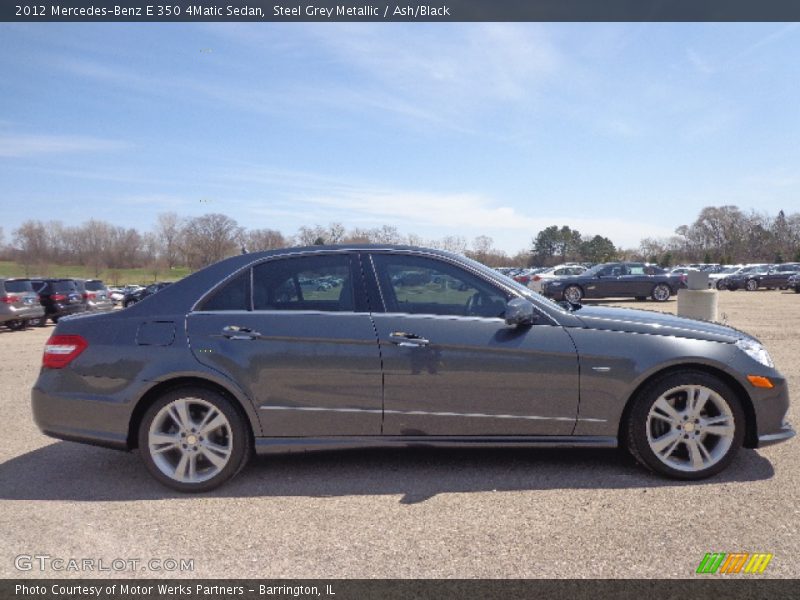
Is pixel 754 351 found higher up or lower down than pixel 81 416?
higher up

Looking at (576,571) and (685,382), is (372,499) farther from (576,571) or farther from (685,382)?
(685,382)

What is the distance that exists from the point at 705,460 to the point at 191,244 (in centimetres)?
3727

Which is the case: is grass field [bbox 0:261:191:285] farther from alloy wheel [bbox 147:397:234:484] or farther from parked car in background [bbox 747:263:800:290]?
alloy wheel [bbox 147:397:234:484]

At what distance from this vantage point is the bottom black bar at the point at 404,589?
245 cm

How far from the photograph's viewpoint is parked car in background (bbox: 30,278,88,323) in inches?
717

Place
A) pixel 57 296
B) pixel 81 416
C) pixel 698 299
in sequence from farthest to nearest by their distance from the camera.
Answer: pixel 57 296
pixel 698 299
pixel 81 416

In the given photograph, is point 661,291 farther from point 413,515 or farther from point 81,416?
point 81,416

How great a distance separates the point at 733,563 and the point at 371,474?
7.13ft

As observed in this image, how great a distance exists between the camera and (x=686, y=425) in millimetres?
3719

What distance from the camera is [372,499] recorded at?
3498 millimetres

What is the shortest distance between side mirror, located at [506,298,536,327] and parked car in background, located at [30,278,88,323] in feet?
59.9

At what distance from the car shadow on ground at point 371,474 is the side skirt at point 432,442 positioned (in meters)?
0.24

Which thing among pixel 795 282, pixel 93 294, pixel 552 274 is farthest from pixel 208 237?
pixel 795 282

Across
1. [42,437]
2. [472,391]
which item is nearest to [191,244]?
[42,437]
